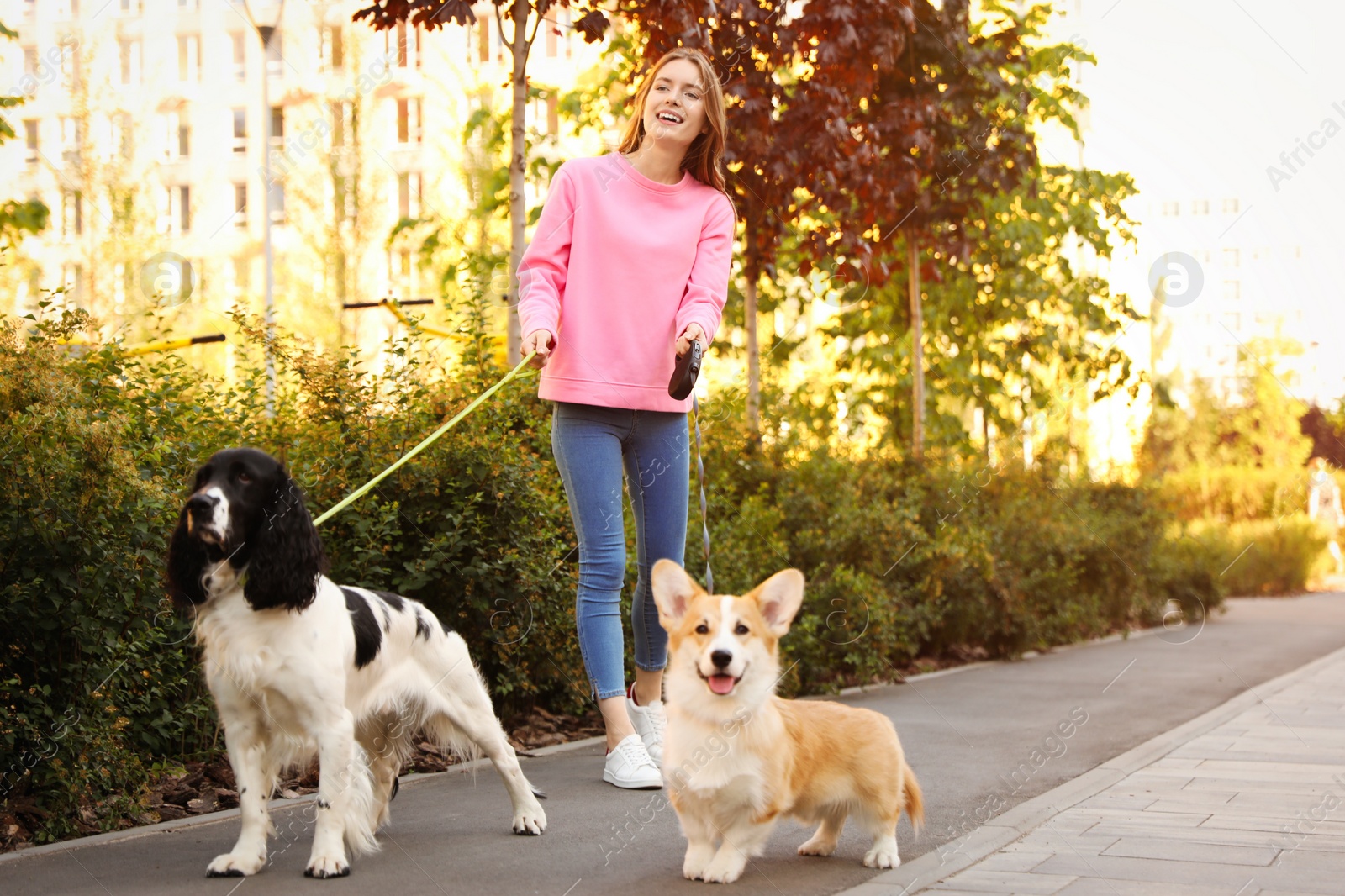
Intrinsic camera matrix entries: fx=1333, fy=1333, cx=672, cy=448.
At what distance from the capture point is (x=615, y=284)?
16.5 ft

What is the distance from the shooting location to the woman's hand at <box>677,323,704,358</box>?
4812mm

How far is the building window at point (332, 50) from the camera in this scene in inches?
1024

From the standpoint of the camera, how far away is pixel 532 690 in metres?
6.41

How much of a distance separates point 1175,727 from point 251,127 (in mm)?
43662

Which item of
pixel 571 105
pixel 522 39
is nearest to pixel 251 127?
pixel 571 105

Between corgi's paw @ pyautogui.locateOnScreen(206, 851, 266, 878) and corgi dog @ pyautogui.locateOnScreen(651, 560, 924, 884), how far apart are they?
3.87 feet

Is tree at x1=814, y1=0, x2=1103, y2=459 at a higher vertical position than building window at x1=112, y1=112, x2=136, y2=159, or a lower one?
lower

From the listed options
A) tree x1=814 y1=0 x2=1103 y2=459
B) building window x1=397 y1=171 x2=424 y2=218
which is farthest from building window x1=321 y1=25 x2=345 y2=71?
tree x1=814 y1=0 x2=1103 y2=459

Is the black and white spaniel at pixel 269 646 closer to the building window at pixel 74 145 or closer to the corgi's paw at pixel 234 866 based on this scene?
the corgi's paw at pixel 234 866

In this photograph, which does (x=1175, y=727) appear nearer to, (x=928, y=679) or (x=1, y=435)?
(x=928, y=679)

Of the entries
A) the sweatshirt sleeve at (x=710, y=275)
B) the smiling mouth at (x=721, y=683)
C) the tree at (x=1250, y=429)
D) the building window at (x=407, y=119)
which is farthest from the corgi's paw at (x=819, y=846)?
the building window at (x=407, y=119)

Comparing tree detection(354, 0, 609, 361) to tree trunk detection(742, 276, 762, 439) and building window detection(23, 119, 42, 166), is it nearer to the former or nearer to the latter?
tree trunk detection(742, 276, 762, 439)

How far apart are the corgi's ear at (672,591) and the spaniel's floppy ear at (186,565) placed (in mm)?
1279

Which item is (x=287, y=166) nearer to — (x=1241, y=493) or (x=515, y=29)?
(x=515, y=29)
